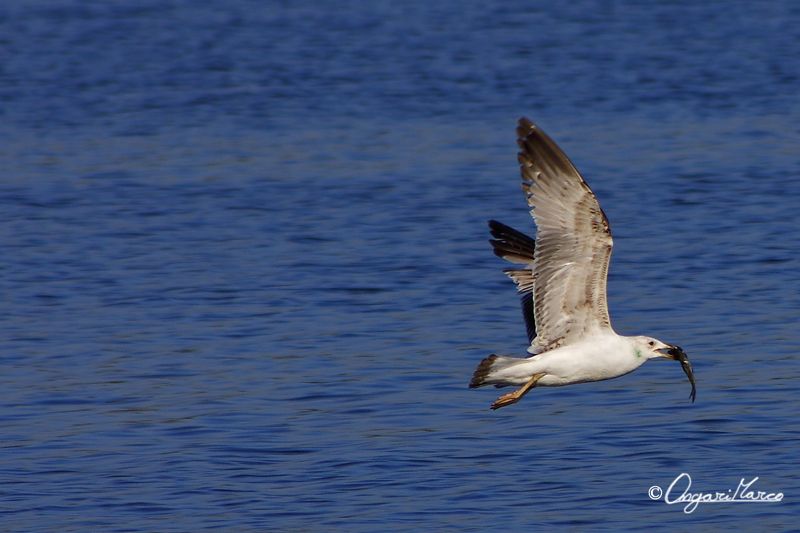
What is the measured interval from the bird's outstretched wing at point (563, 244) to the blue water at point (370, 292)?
1231 mm

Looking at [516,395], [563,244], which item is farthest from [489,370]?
[563,244]

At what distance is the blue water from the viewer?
31.3 ft

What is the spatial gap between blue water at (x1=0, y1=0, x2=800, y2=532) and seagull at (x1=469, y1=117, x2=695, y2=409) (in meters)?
0.98

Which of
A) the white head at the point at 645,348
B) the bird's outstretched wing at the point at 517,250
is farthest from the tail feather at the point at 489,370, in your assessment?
the bird's outstretched wing at the point at 517,250

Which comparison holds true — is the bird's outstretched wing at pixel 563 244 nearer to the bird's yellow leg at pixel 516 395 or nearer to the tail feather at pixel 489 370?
the bird's yellow leg at pixel 516 395

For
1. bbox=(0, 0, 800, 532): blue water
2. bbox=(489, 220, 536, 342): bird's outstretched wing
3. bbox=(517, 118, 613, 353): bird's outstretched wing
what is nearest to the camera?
bbox=(517, 118, 613, 353): bird's outstretched wing

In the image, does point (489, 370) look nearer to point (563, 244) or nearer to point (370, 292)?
point (563, 244)

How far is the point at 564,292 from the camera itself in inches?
348

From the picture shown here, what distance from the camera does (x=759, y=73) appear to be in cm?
2723

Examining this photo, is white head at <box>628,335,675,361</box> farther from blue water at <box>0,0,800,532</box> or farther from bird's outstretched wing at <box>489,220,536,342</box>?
bird's outstretched wing at <box>489,220,536,342</box>

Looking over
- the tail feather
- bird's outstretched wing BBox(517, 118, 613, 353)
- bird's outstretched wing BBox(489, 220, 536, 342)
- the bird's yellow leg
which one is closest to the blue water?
the bird's yellow leg

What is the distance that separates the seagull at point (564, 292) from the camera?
8680 millimetres

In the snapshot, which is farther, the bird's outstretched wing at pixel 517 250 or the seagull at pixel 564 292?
the bird's outstretched wing at pixel 517 250

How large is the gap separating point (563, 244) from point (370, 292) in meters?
5.51
